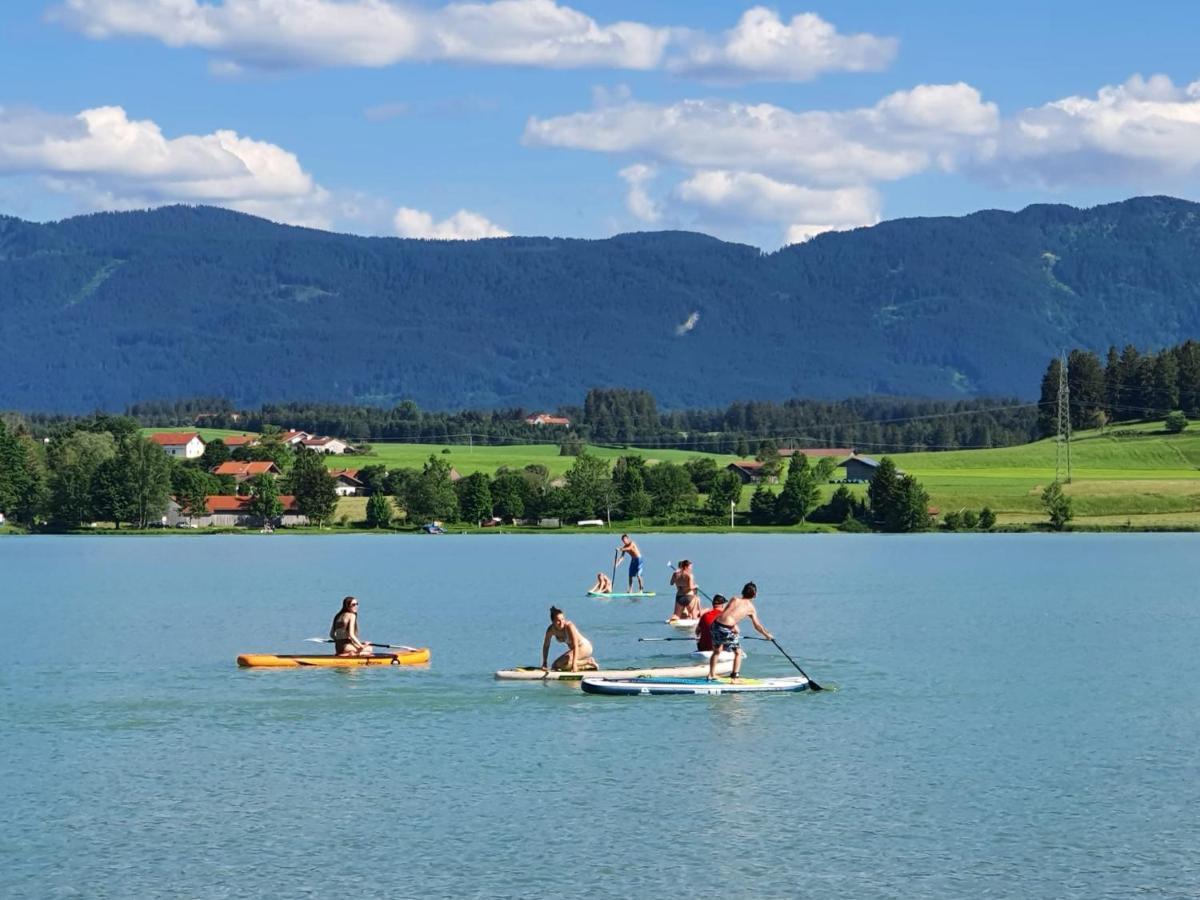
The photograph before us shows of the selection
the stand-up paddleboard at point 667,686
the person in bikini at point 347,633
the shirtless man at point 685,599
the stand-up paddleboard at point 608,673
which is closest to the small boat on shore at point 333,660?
the person in bikini at point 347,633

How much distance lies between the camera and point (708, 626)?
50.2m

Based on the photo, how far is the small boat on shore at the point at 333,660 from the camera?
53.2 meters

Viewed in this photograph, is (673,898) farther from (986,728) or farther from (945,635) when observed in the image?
(945,635)

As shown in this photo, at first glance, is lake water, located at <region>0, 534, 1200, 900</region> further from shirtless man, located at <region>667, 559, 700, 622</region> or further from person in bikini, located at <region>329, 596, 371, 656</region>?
shirtless man, located at <region>667, 559, 700, 622</region>

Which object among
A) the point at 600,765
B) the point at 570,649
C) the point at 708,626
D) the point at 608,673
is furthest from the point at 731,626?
the point at 600,765

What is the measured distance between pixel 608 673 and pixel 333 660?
931cm

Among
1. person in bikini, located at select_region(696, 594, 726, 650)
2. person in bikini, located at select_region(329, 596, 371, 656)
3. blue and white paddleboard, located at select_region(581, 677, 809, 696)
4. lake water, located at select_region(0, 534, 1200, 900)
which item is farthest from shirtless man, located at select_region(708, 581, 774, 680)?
person in bikini, located at select_region(329, 596, 371, 656)

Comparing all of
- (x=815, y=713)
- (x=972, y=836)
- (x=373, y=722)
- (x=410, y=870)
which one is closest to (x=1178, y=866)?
(x=972, y=836)

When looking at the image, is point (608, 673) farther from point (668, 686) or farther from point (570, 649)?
point (668, 686)

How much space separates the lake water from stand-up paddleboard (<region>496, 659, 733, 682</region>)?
2.33ft

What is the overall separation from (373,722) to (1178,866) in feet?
67.9

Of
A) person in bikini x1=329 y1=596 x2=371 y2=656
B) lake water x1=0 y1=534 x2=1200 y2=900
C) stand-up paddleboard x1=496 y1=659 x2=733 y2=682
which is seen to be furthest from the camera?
person in bikini x1=329 y1=596 x2=371 y2=656

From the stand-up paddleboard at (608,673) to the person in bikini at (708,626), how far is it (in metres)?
0.56

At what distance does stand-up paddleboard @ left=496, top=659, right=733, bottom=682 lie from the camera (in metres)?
48.1
